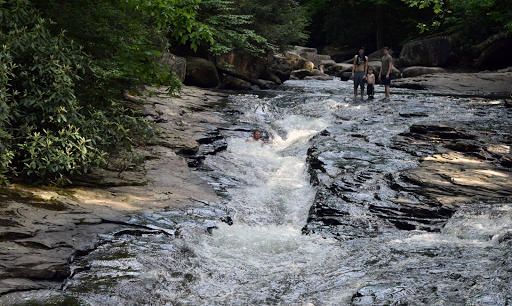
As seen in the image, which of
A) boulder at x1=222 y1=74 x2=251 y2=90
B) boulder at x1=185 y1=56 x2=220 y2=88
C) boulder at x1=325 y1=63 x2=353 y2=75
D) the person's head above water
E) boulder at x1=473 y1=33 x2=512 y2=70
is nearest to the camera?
the person's head above water

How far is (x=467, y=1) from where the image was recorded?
84.4 feet

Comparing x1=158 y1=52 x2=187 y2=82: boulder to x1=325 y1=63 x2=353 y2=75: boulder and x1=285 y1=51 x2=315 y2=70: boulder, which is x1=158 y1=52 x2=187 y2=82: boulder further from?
x1=325 y1=63 x2=353 y2=75: boulder

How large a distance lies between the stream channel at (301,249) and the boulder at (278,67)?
1371cm

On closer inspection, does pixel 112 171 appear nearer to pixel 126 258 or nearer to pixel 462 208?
pixel 126 258

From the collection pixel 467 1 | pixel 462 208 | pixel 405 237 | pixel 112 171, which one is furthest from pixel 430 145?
pixel 467 1

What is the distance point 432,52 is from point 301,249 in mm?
24862

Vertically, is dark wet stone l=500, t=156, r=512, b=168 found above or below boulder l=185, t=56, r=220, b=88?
below

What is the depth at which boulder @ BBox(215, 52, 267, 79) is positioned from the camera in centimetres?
2053

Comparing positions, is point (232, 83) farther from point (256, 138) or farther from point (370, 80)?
point (256, 138)

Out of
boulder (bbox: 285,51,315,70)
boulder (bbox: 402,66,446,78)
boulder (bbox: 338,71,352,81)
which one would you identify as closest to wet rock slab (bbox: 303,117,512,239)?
boulder (bbox: 402,66,446,78)

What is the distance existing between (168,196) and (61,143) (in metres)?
1.72

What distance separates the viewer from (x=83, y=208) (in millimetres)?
5715

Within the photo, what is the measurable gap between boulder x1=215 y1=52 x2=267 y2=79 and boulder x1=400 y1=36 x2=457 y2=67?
1125 centimetres

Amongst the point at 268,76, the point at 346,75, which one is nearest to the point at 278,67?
the point at 268,76
